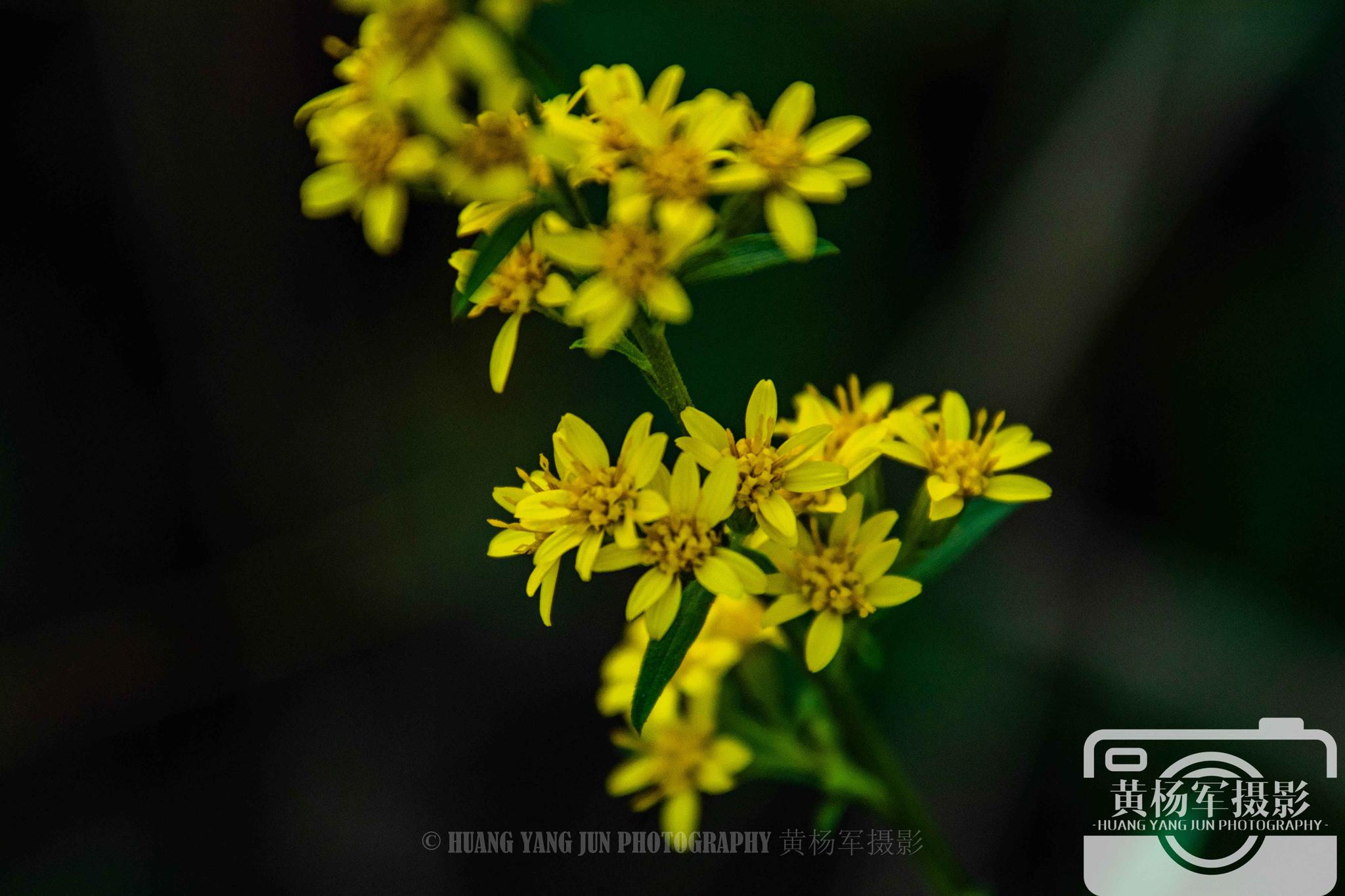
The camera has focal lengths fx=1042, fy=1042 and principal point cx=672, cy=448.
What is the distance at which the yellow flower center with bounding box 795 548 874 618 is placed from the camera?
6.93 ft

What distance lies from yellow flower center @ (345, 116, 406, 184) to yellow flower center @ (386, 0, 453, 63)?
131 mm

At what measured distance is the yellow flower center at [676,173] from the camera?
5.50 feet

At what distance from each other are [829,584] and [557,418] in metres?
2.33

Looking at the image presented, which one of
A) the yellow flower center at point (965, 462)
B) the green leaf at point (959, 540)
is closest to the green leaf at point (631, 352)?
the yellow flower center at point (965, 462)

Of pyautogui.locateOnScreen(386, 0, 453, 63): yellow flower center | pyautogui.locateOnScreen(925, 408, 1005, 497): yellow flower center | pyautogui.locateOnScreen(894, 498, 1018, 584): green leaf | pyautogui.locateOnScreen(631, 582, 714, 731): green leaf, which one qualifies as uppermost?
pyautogui.locateOnScreen(386, 0, 453, 63): yellow flower center

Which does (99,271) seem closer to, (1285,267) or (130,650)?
(130,650)

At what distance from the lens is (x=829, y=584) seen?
2115mm

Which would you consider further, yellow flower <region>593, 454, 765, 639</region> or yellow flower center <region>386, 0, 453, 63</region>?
yellow flower <region>593, 454, 765, 639</region>

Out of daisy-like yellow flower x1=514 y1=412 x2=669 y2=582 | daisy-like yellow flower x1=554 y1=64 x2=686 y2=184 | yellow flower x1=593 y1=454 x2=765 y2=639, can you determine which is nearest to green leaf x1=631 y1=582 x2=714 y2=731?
yellow flower x1=593 y1=454 x2=765 y2=639

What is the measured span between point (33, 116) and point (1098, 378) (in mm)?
4629

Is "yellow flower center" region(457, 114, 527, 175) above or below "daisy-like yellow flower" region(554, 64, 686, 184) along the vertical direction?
below

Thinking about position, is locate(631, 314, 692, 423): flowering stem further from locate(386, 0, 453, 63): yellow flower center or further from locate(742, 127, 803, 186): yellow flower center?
locate(386, 0, 453, 63): yellow flower center

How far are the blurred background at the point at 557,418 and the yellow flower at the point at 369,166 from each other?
93.8 inches

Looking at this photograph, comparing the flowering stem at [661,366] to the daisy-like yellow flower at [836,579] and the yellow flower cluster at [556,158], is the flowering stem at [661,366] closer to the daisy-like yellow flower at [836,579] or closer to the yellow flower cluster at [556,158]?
the yellow flower cluster at [556,158]
